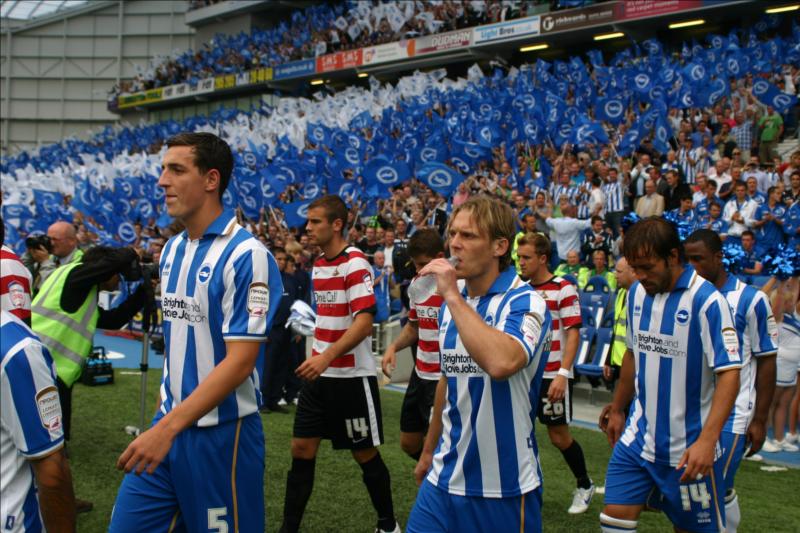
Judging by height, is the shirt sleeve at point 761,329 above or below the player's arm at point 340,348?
above

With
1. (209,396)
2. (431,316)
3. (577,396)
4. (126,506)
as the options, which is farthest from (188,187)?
(577,396)

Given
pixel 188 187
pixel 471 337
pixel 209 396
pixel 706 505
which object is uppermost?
pixel 188 187

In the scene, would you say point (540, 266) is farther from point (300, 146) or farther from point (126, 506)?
point (300, 146)

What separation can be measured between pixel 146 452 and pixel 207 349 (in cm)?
59

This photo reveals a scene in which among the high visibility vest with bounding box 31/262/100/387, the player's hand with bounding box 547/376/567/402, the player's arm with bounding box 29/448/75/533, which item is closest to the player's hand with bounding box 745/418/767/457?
the player's hand with bounding box 547/376/567/402

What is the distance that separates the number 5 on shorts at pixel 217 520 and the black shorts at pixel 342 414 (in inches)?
81.7

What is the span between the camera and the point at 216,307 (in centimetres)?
296

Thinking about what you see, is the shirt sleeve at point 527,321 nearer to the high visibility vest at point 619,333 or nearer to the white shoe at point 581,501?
the white shoe at point 581,501

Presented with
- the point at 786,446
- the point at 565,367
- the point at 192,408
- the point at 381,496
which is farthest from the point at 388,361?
the point at 786,446

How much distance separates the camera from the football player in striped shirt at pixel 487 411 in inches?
118

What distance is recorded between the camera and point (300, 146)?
24.8 metres

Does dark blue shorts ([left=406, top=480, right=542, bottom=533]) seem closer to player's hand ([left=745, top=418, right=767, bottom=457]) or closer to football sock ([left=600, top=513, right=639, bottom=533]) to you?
football sock ([left=600, top=513, right=639, bottom=533])

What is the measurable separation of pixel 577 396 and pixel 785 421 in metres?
2.88

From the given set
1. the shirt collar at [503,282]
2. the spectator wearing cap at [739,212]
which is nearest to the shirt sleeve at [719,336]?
the shirt collar at [503,282]
